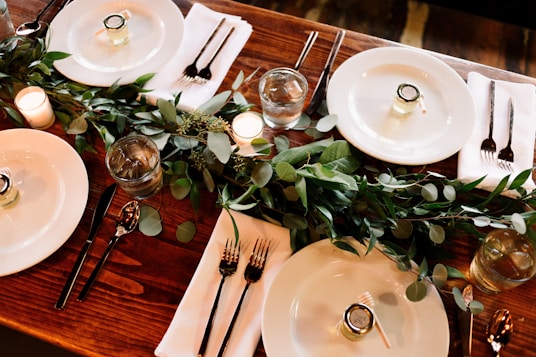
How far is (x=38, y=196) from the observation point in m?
1.11

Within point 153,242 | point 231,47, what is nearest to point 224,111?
point 231,47

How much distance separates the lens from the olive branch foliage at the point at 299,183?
101 cm

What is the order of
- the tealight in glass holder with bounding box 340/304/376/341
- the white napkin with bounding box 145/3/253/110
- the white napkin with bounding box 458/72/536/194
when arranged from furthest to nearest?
the white napkin with bounding box 145/3/253/110
the white napkin with bounding box 458/72/536/194
the tealight in glass holder with bounding box 340/304/376/341

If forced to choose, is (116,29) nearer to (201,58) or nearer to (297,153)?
(201,58)

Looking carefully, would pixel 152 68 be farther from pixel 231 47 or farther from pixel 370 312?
pixel 370 312

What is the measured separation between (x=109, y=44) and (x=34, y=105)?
280 mm

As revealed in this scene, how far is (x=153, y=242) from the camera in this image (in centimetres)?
108

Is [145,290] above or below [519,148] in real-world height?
below

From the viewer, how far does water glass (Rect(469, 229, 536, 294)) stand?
102 centimetres

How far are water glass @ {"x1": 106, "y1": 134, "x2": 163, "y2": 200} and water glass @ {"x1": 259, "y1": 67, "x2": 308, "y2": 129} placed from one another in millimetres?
282

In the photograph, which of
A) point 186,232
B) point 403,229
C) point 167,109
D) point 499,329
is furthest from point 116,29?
point 499,329

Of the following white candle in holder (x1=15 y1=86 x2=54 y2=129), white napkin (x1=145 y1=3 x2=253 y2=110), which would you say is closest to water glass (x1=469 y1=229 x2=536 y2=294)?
white napkin (x1=145 y1=3 x2=253 y2=110)

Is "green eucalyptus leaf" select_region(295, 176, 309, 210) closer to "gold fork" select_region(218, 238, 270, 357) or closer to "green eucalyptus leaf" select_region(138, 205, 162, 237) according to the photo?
"gold fork" select_region(218, 238, 270, 357)

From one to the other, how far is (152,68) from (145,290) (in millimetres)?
564
